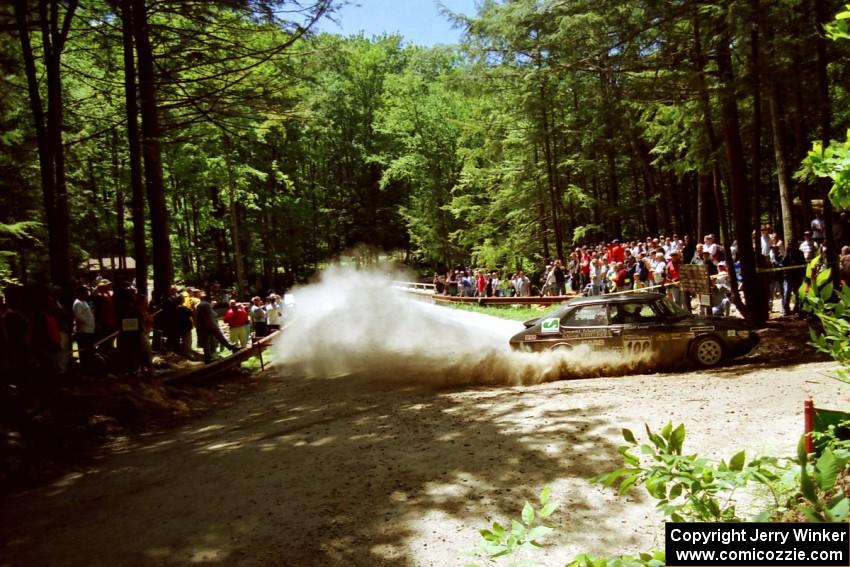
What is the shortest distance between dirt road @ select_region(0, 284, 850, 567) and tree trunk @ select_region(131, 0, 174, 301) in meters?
7.04

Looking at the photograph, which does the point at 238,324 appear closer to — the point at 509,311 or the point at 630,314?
the point at 630,314

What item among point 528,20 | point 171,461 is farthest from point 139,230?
point 528,20

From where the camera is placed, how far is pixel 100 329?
1434 cm

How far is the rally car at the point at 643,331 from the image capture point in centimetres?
1197

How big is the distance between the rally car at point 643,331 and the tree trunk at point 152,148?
415 inches

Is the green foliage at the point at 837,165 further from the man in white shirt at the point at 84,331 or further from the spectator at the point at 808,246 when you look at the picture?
the spectator at the point at 808,246

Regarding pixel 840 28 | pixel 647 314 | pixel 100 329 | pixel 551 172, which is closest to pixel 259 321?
pixel 100 329

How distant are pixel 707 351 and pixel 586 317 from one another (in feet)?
8.15

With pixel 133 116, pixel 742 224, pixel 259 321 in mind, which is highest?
pixel 133 116

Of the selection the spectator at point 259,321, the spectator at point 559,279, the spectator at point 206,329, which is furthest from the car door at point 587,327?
the spectator at point 559,279

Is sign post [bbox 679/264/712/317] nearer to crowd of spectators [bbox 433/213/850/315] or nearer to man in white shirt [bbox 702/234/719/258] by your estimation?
crowd of spectators [bbox 433/213/850/315]

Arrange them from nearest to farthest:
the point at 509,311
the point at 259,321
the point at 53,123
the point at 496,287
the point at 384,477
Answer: the point at 384,477 → the point at 53,123 → the point at 259,321 → the point at 509,311 → the point at 496,287

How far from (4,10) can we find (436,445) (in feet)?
48.6

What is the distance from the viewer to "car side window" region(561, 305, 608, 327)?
497 inches
